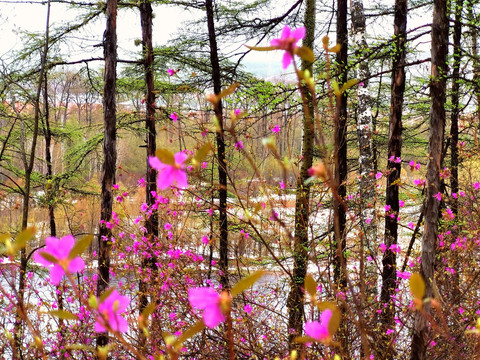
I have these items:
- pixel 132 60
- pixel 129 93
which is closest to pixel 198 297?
pixel 132 60

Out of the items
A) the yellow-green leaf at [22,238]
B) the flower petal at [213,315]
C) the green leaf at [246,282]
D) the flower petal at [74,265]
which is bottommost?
the flower petal at [213,315]

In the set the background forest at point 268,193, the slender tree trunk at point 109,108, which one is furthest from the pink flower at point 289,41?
the slender tree trunk at point 109,108

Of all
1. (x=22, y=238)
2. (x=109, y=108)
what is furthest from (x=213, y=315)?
(x=109, y=108)

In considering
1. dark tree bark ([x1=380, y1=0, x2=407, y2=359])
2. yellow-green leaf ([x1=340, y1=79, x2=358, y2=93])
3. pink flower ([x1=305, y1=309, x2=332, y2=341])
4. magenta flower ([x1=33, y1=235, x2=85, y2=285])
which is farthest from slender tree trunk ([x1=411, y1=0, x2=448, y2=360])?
dark tree bark ([x1=380, y1=0, x2=407, y2=359])

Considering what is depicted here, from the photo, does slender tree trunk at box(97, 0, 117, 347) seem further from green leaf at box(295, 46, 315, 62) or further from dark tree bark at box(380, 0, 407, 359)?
green leaf at box(295, 46, 315, 62)

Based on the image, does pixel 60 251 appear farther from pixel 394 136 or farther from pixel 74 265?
pixel 394 136

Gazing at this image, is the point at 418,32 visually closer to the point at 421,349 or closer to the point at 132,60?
the point at 421,349

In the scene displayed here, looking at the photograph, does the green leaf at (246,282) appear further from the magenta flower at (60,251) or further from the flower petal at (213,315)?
the magenta flower at (60,251)

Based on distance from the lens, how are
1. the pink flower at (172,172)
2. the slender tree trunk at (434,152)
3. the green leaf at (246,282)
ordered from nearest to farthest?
the green leaf at (246,282) < the pink flower at (172,172) < the slender tree trunk at (434,152)

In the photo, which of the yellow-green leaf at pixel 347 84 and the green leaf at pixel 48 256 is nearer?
the green leaf at pixel 48 256

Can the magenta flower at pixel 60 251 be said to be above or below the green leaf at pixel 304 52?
below

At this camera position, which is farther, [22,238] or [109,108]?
[109,108]

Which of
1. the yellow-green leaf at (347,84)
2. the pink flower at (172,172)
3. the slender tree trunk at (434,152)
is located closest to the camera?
the pink flower at (172,172)

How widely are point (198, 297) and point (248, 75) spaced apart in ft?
22.5
